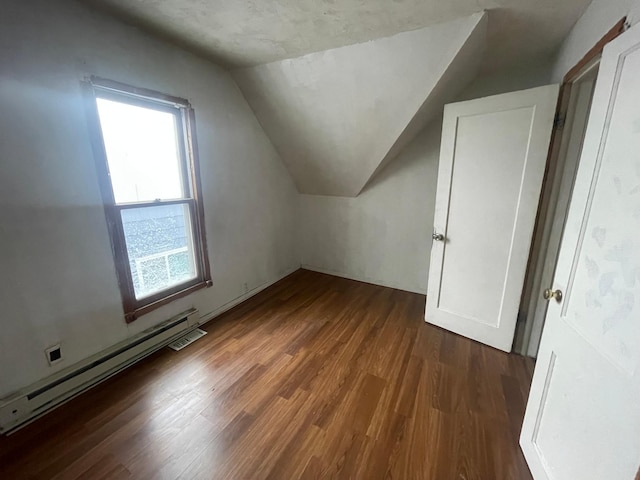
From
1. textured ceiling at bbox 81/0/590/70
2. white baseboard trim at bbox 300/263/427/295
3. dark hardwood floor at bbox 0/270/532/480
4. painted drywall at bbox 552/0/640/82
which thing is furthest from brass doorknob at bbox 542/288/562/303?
white baseboard trim at bbox 300/263/427/295

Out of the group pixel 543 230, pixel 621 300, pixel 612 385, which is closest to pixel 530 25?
pixel 543 230

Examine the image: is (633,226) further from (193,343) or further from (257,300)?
A: (257,300)

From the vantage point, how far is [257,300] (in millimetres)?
2992

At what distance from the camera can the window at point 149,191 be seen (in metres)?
1.72

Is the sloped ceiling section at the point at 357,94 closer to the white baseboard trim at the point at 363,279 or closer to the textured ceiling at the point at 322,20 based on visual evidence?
the textured ceiling at the point at 322,20

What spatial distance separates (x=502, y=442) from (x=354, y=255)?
7.74 feet

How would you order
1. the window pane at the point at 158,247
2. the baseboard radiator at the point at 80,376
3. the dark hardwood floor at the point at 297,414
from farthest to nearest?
the window pane at the point at 158,247, the baseboard radiator at the point at 80,376, the dark hardwood floor at the point at 297,414

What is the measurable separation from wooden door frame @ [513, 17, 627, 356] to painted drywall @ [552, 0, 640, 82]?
0.08 m

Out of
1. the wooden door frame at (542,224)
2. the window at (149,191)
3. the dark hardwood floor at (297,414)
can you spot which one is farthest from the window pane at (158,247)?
the wooden door frame at (542,224)

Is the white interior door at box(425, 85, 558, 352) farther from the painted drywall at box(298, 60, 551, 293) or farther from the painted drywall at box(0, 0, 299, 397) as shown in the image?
the painted drywall at box(0, 0, 299, 397)

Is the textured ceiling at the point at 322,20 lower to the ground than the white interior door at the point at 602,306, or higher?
higher

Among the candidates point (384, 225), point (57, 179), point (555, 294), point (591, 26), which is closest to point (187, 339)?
point (57, 179)

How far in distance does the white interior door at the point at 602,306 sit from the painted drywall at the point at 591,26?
0.33m

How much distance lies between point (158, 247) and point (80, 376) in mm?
952
